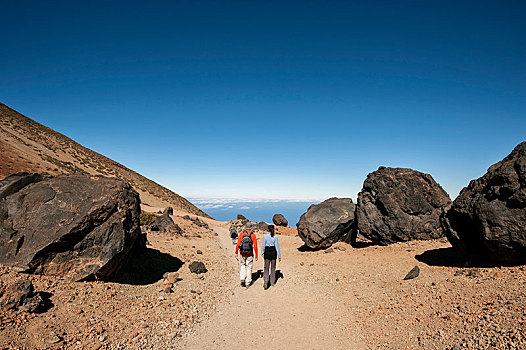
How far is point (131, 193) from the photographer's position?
10.5 m

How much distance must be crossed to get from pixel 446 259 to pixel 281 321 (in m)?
8.59

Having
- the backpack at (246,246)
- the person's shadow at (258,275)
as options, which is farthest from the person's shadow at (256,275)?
the backpack at (246,246)

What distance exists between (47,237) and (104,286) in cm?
227

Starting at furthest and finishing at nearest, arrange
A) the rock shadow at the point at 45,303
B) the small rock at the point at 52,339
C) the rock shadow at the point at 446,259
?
the rock shadow at the point at 446,259, the rock shadow at the point at 45,303, the small rock at the point at 52,339

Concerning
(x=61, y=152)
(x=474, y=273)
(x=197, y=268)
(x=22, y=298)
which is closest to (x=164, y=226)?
(x=197, y=268)

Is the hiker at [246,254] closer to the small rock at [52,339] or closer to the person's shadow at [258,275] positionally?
the person's shadow at [258,275]

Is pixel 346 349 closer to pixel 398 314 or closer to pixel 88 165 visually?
pixel 398 314

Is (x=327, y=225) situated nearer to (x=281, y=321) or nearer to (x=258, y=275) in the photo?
(x=258, y=275)

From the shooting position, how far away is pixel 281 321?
8.27m

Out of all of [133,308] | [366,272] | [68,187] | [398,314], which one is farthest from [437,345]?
[68,187]

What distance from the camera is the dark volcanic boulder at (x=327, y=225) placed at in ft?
60.6

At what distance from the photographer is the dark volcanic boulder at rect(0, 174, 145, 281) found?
805cm

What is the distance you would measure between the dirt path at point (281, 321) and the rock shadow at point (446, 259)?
5.11m

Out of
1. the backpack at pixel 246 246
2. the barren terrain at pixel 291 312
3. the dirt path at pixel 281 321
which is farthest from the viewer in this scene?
the backpack at pixel 246 246
